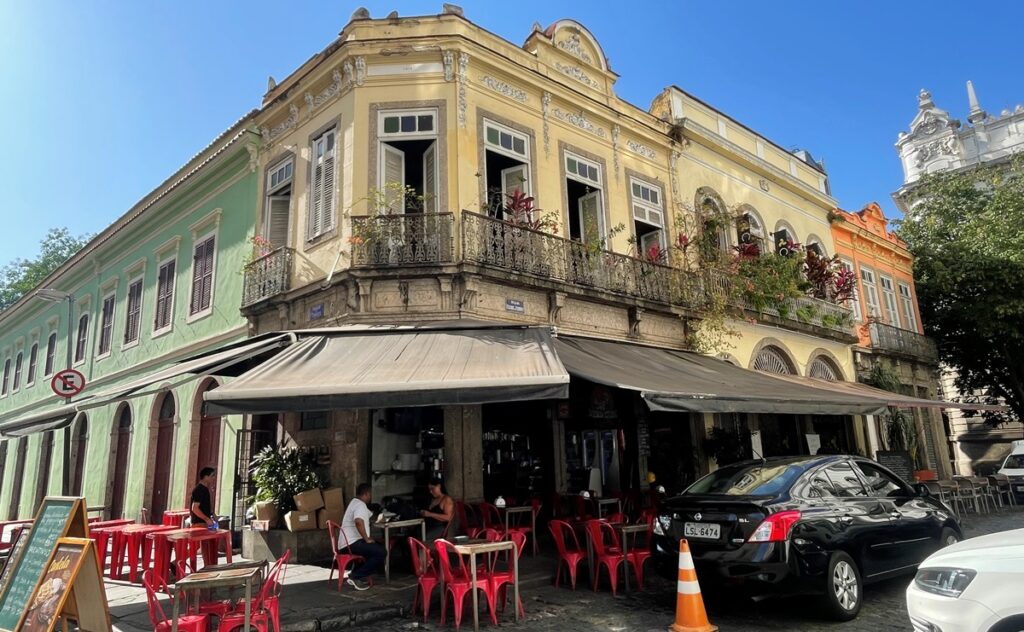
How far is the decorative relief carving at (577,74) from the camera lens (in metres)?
12.2

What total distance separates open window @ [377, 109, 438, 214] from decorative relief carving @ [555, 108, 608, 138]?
2896 mm

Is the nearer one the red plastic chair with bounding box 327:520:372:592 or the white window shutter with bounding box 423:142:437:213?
the red plastic chair with bounding box 327:520:372:592

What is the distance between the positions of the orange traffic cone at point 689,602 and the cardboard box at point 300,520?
5.59m

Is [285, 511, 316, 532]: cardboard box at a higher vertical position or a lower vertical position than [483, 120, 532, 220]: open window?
lower

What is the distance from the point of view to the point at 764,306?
1366cm

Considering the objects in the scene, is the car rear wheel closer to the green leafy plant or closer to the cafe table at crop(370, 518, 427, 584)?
the cafe table at crop(370, 518, 427, 584)

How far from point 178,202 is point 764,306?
14155 mm

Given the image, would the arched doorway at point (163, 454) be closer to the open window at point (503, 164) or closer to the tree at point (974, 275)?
the open window at point (503, 164)

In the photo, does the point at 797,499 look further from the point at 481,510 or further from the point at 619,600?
the point at 481,510

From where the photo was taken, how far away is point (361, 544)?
23.3 ft

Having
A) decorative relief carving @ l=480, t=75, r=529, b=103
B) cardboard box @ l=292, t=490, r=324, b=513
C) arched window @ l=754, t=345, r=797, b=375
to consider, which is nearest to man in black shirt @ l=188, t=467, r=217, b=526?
cardboard box @ l=292, t=490, r=324, b=513

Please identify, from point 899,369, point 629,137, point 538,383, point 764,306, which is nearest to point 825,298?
point 764,306

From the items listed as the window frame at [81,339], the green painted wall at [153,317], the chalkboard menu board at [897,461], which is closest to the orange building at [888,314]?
the chalkboard menu board at [897,461]

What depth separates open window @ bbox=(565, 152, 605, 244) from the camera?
466 inches
